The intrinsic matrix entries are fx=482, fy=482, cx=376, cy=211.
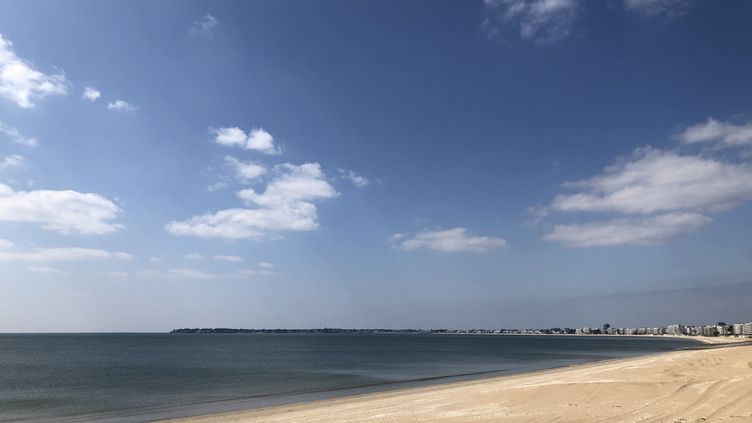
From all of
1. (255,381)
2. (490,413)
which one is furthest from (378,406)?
(255,381)

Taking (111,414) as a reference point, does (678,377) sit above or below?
above

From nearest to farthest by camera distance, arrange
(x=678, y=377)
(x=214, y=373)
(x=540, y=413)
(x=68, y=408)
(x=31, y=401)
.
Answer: (x=540, y=413)
(x=678, y=377)
(x=68, y=408)
(x=31, y=401)
(x=214, y=373)

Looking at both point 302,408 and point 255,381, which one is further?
point 255,381

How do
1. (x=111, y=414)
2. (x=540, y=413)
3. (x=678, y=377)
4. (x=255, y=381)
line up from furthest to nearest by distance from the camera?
(x=255, y=381) → (x=111, y=414) → (x=678, y=377) → (x=540, y=413)

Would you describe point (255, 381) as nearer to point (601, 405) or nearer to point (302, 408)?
point (302, 408)

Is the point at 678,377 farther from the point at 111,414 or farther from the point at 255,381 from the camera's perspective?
the point at 255,381

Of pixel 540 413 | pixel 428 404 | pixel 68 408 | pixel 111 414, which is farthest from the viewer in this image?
pixel 68 408

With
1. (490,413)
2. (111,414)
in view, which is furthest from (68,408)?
(490,413)

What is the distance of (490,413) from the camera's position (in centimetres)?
1856

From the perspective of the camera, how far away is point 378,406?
78.6ft

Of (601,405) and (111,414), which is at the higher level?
(601,405)

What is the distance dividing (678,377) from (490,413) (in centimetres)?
1349

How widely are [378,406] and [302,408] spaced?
4.88 meters

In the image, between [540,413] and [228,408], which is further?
[228,408]
